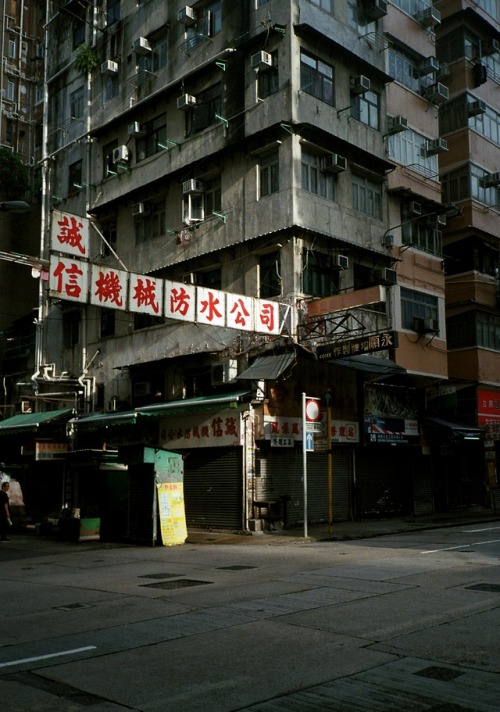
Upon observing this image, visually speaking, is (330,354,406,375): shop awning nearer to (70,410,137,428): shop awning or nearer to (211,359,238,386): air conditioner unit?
(211,359,238,386): air conditioner unit

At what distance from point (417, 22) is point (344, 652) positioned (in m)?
27.1

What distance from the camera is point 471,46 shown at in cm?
3080

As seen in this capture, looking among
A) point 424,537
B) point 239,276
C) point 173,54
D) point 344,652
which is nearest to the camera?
point 344,652

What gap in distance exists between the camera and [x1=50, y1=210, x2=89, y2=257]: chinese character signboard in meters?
18.8

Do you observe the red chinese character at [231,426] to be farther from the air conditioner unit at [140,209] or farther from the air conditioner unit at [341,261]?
the air conditioner unit at [140,209]

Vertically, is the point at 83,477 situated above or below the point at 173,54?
below

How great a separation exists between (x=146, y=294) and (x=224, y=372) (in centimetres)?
499

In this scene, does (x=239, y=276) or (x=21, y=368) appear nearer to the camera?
(x=239, y=276)

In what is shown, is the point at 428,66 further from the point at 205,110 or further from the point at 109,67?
the point at 109,67

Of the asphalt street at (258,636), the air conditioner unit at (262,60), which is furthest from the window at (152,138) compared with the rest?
the asphalt street at (258,636)

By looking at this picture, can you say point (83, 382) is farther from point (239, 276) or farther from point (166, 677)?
point (166, 677)

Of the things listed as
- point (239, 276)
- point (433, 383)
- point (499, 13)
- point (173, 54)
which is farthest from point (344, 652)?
point (499, 13)

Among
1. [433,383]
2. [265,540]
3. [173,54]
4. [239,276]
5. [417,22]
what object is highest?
[417,22]

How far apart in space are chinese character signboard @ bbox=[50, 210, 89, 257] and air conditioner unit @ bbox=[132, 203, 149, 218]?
7.66m
